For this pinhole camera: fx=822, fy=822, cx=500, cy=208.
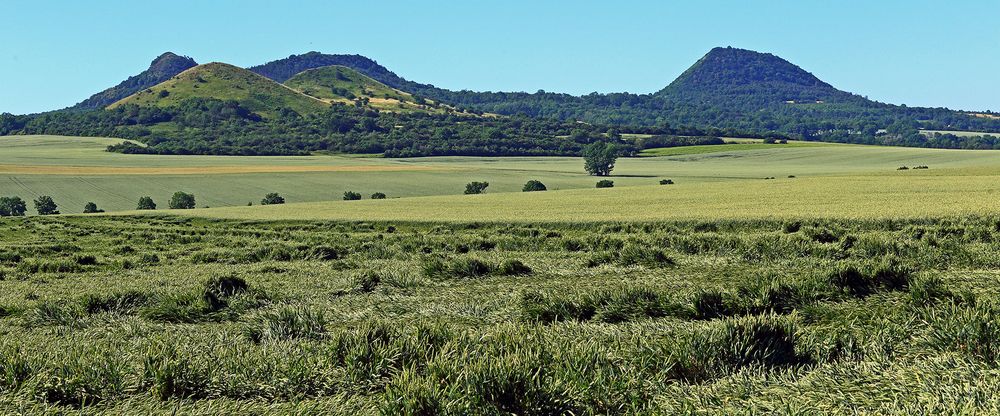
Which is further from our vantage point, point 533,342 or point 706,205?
point 706,205

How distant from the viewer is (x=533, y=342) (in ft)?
25.0

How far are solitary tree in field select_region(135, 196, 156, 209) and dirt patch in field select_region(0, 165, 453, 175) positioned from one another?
3417 cm

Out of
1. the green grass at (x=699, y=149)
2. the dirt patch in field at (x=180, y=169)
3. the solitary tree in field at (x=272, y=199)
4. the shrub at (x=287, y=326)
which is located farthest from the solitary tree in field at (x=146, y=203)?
the green grass at (x=699, y=149)

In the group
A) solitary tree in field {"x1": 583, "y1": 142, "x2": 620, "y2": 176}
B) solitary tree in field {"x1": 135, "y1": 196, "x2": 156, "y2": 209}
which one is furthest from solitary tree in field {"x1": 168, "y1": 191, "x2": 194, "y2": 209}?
solitary tree in field {"x1": 583, "y1": 142, "x2": 620, "y2": 176}

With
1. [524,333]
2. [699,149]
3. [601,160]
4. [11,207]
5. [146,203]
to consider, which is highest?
[524,333]

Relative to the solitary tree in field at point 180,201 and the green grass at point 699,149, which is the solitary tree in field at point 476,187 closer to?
the solitary tree in field at point 180,201

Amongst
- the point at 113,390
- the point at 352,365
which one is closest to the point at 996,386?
the point at 352,365

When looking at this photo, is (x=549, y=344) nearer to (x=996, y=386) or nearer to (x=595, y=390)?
(x=595, y=390)

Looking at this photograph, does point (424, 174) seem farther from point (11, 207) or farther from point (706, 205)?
point (706, 205)

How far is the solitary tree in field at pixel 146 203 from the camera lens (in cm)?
9493

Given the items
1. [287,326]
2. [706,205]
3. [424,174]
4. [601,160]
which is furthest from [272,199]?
[287,326]

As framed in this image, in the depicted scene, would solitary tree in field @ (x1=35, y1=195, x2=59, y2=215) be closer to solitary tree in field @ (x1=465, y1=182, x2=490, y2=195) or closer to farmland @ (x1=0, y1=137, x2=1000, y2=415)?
solitary tree in field @ (x1=465, y1=182, x2=490, y2=195)

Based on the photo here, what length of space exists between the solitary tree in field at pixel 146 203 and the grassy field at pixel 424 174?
1637 mm

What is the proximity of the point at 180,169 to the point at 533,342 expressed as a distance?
142m
